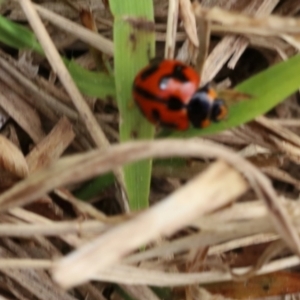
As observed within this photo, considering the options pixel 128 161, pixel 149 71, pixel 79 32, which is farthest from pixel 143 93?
pixel 128 161

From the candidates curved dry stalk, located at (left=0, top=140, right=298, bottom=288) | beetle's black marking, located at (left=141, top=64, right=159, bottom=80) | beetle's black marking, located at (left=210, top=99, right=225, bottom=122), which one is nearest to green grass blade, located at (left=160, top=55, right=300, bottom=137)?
beetle's black marking, located at (left=210, top=99, right=225, bottom=122)

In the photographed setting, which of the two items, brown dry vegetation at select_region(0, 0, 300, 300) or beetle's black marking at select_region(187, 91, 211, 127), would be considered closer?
brown dry vegetation at select_region(0, 0, 300, 300)

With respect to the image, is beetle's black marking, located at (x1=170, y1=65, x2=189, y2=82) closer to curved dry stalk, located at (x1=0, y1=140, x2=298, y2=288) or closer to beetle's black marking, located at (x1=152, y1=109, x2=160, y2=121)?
beetle's black marking, located at (x1=152, y1=109, x2=160, y2=121)

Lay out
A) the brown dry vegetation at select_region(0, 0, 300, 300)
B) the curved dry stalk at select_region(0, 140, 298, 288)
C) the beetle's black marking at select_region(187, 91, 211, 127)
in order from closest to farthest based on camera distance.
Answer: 1. the curved dry stalk at select_region(0, 140, 298, 288)
2. the brown dry vegetation at select_region(0, 0, 300, 300)
3. the beetle's black marking at select_region(187, 91, 211, 127)

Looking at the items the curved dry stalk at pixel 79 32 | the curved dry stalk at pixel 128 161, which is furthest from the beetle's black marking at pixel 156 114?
the curved dry stalk at pixel 128 161

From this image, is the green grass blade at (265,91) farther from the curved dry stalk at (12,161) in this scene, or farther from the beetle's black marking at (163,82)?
the curved dry stalk at (12,161)

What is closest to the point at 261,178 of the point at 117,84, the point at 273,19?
the point at 273,19

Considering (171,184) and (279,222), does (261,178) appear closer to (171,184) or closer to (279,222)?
(279,222)

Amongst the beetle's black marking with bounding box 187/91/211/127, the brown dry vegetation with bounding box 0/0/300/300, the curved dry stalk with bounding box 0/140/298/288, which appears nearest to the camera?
the curved dry stalk with bounding box 0/140/298/288
